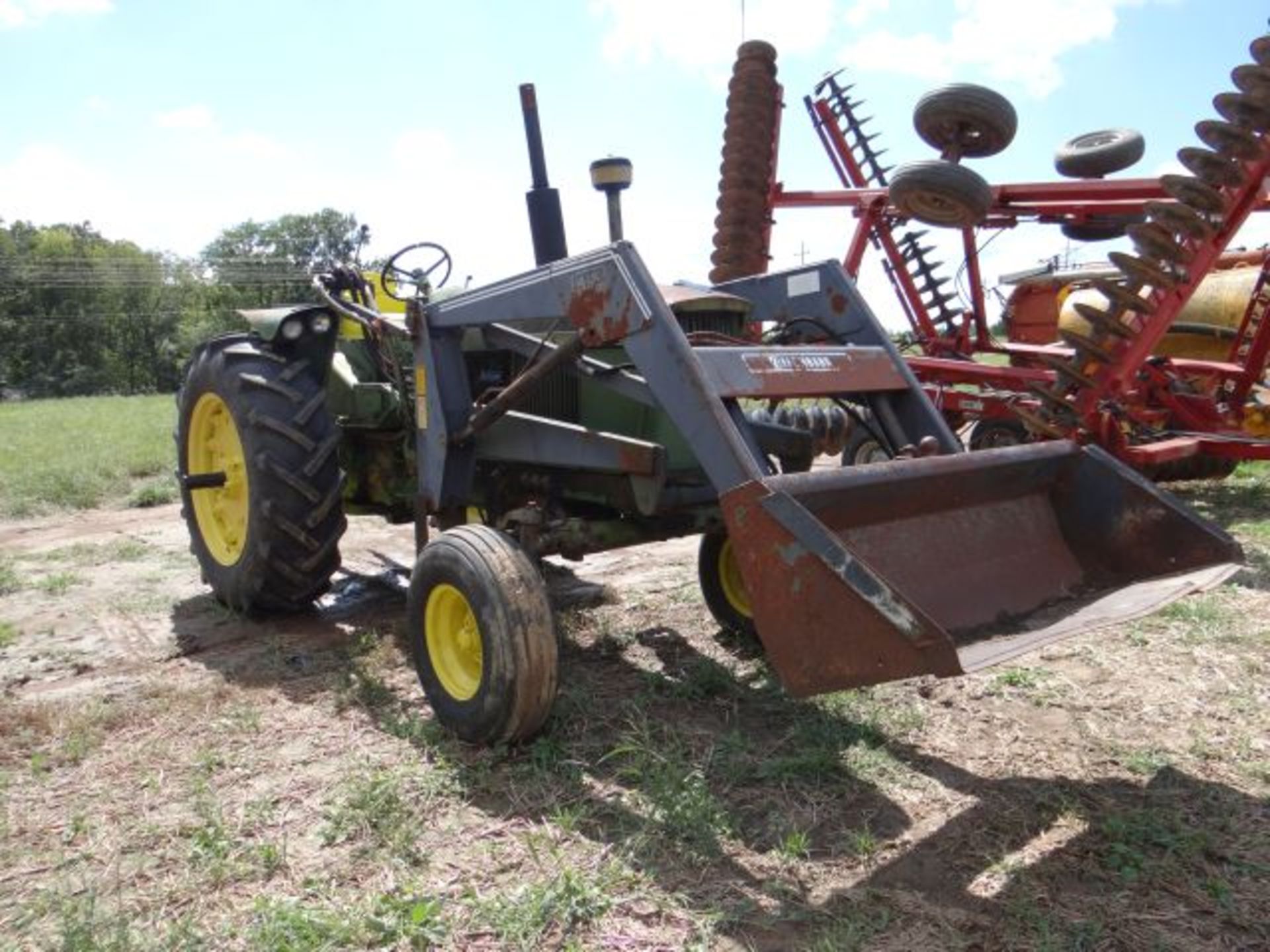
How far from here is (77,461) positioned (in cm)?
1091

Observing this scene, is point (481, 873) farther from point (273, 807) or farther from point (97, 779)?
point (97, 779)

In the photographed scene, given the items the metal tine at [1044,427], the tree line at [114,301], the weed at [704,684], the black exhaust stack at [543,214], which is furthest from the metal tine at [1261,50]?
the tree line at [114,301]

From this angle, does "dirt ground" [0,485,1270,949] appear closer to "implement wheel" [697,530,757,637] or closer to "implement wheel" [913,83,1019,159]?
"implement wheel" [697,530,757,637]

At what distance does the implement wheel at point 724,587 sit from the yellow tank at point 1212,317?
614 centimetres

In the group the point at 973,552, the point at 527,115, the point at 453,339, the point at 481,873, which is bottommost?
the point at 481,873

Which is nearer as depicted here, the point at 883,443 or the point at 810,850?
the point at 810,850

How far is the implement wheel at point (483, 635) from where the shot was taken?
9.86ft

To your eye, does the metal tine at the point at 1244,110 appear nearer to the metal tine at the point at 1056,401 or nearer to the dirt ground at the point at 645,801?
the metal tine at the point at 1056,401

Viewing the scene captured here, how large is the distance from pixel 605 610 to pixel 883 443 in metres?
1.71

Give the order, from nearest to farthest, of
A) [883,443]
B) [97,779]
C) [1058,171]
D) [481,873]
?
[481,873]
[97,779]
[883,443]
[1058,171]

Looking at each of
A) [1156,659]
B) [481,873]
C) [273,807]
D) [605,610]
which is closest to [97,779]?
[273,807]

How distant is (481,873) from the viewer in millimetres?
2510

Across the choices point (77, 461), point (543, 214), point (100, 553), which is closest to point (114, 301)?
point (77, 461)

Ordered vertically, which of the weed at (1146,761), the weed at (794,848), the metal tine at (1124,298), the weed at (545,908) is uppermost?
the metal tine at (1124,298)
